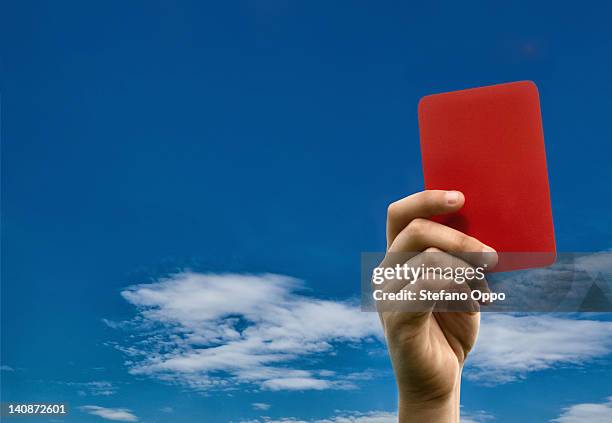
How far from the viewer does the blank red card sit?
2.98 metres

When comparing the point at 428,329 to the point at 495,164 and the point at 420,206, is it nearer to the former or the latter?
the point at 420,206

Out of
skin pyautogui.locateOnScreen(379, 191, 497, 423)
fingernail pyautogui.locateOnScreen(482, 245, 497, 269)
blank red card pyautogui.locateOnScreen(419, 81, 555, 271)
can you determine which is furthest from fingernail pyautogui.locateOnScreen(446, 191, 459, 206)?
fingernail pyautogui.locateOnScreen(482, 245, 497, 269)

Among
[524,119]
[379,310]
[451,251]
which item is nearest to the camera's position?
[451,251]

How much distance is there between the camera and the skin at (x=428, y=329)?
9.57ft

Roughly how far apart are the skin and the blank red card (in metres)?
0.14

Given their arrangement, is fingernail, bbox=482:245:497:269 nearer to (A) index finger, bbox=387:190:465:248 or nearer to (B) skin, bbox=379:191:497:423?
(B) skin, bbox=379:191:497:423

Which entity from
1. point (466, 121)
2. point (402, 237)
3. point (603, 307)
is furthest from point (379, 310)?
point (603, 307)

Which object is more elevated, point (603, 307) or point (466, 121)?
point (466, 121)

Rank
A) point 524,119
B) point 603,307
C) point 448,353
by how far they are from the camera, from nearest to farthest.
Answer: point 524,119, point 448,353, point 603,307

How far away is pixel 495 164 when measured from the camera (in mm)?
3061

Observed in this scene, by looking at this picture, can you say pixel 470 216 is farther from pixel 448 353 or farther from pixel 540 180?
pixel 448 353

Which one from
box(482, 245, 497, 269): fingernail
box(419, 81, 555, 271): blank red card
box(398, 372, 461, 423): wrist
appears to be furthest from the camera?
box(398, 372, 461, 423): wrist

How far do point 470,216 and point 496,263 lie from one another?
0.30m

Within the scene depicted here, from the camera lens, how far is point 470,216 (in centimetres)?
302
